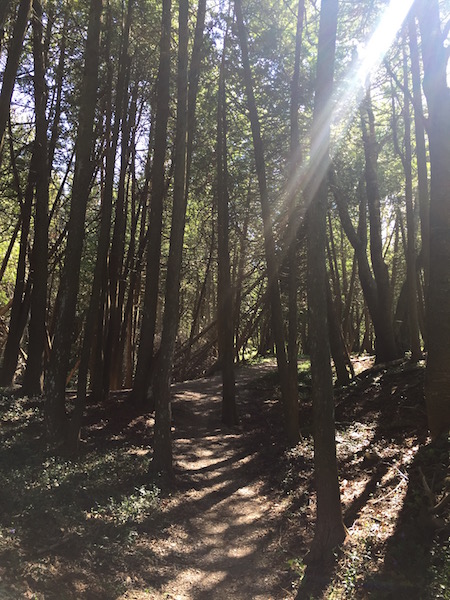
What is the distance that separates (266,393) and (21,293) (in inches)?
323

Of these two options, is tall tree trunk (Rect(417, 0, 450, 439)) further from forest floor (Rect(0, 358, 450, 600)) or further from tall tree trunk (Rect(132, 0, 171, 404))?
tall tree trunk (Rect(132, 0, 171, 404))

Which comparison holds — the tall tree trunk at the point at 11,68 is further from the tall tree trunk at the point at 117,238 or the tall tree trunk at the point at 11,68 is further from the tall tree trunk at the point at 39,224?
the tall tree trunk at the point at 39,224

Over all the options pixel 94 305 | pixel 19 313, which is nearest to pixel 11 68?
pixel 94 305

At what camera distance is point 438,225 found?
6.74 metres

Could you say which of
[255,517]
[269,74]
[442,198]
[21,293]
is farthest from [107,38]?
[255,517]

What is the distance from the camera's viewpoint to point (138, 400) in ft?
37.4

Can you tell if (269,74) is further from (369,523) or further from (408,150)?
(369,523)

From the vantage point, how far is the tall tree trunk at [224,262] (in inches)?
447

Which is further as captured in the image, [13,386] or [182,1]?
[13,386]

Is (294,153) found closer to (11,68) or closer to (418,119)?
(418,119)

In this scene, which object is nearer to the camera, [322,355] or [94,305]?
[322,355]

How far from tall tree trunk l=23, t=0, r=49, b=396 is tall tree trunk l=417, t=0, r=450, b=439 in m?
8.08

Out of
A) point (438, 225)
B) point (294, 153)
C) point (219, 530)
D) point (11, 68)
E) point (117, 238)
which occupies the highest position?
point (11, 68)

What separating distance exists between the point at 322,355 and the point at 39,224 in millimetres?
8083
